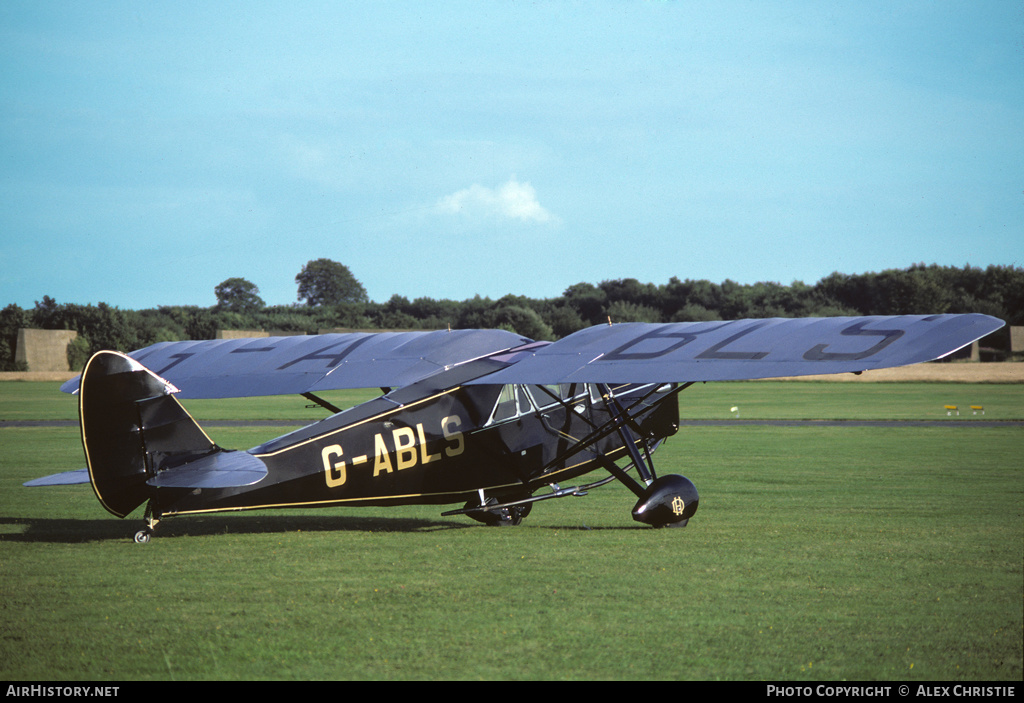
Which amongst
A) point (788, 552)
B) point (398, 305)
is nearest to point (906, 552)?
point (788, 552)

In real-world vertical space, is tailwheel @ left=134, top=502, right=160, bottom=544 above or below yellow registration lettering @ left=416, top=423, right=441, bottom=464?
below

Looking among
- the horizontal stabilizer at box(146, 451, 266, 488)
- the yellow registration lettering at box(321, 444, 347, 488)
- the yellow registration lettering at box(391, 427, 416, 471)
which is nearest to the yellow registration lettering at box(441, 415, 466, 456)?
the yellow registration lettering at box(391, 427, 416, 471)

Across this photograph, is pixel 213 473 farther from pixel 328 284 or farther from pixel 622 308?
pixel 328 284

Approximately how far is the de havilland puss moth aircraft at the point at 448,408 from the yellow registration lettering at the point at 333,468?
12 millimetres

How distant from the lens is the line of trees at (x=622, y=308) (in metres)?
74.6

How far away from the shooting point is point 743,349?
9.05m

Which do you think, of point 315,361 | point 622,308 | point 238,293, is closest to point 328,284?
point 238,293

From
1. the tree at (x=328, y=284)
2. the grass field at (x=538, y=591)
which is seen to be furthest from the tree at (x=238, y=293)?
the grass field at (x=538, y=591)

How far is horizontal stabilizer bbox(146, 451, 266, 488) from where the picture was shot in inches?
330

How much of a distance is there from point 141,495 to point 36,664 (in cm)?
310

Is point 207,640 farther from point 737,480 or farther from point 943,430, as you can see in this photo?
point 943,430

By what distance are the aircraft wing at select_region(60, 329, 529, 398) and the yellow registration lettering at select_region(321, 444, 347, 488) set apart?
1292 mm

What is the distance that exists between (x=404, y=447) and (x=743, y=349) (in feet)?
12.0

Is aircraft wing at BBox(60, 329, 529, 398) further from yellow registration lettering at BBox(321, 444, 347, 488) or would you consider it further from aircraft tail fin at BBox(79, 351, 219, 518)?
aircraft tail fin at BBox(79, 351, 219, 518)
